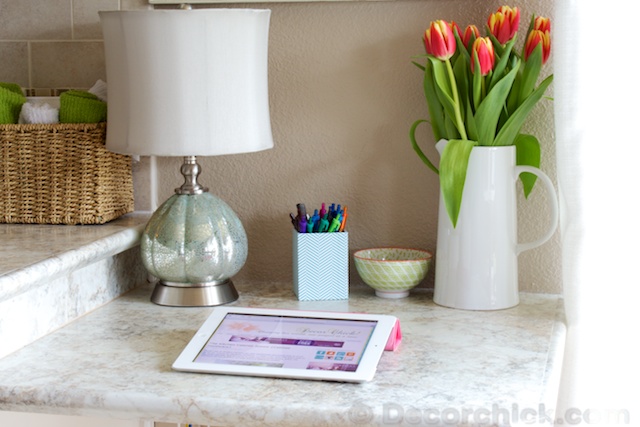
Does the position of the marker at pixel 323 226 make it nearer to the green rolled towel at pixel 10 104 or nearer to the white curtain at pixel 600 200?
the white curtain at pixel 600 200

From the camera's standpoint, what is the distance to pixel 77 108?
172 centimetres

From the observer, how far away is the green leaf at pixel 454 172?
154 cm

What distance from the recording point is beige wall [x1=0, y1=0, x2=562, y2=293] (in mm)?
1715

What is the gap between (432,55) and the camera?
1.55 m

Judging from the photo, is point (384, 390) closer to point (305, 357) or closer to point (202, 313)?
point (305, 357)

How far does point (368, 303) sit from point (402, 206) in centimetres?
22

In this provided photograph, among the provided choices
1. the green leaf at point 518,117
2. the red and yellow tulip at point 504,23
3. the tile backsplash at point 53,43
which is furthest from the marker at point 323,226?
the tile backsplash at point 53,43

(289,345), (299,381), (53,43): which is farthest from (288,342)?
(53,43)

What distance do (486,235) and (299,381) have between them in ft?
1.69

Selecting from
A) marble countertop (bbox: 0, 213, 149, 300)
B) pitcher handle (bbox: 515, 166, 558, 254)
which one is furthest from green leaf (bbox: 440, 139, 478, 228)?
marble countertop (bbox: 0, 213, 149, 300)

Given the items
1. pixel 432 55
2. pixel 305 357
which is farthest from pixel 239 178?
pixel 305 357

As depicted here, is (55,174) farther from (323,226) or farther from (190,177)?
(323,226)

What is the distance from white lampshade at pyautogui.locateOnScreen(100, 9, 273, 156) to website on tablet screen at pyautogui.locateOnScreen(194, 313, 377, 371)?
→ 0.33 meters

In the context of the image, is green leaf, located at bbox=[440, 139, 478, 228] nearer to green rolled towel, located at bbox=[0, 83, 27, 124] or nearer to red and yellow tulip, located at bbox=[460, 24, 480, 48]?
red and yellow tulip, located at bbox=[460, 24, 480, 48]
